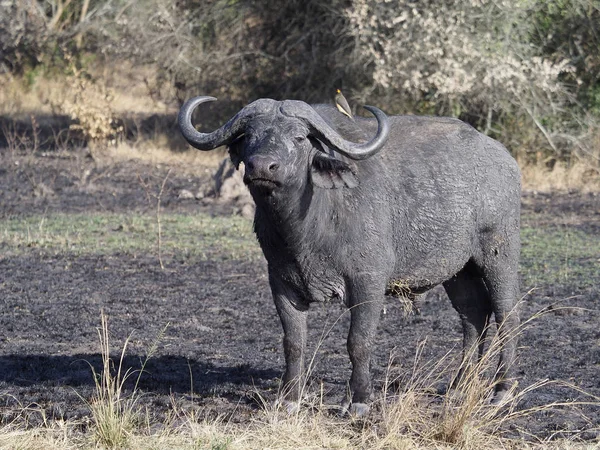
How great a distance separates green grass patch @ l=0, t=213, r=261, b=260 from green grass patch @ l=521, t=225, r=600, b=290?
3237mm

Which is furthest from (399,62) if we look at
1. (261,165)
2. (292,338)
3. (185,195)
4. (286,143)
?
(261,165)

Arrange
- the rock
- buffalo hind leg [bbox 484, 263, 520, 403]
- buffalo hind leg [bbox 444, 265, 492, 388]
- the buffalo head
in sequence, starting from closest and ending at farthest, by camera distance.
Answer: the buffalo head → buffalo hind leg [bbox 484, 263, 520, 403] → buffalo hind leg [bbox 444, 265, 492, 388] → the rock

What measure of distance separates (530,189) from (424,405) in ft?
38.3

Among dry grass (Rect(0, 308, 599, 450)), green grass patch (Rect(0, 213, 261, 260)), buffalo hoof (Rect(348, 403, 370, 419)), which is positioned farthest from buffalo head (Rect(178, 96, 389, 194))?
green grass patch (Rect(0, 213, 261, 260))

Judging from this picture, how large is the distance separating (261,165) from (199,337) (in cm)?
336

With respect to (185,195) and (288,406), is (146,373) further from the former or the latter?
(185,195)

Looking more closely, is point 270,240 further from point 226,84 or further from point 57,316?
point 226,84

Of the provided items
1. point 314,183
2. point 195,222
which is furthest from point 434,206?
point 195,222

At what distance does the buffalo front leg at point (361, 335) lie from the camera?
6078 millimetres

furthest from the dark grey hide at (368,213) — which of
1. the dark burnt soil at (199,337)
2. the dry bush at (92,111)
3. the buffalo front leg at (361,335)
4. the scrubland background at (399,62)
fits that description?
the dry bush at (92,111)

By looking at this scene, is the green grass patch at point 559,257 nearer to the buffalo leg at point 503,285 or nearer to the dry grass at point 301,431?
the buffalo leg at point 503,285

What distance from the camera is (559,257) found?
1175 cm

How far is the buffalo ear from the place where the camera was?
5.82 meters

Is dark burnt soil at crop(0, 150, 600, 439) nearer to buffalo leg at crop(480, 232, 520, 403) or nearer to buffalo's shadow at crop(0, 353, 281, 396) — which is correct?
buffalo's shadow at crop(0, 353, 281, 396)
